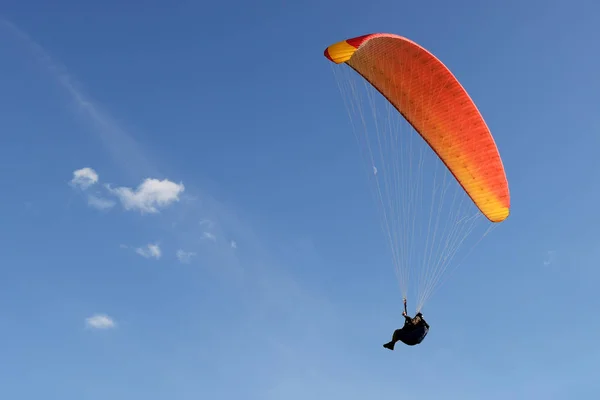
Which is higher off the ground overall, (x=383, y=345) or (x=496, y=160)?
(x=496, y=160)

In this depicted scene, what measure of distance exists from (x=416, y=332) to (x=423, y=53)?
338 inches

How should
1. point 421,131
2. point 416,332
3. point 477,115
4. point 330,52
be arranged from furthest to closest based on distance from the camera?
1. point 421,131
2. point 477,115
3. point 416,332
4. point 330,52

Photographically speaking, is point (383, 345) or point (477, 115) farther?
point (477, 115)

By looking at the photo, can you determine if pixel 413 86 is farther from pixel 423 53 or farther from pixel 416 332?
pixel 416 332

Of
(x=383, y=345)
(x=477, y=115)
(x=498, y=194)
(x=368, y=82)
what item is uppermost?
(x=368, y=82)

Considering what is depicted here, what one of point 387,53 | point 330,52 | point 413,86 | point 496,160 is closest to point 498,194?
point 496,160

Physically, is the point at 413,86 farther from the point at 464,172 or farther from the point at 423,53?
the point at 464,172

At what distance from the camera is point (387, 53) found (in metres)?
20.5

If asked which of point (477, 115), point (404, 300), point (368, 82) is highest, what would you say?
point (368, 82)

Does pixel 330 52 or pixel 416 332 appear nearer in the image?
pixel 330 52

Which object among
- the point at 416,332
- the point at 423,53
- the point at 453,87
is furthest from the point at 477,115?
the point at 416,332

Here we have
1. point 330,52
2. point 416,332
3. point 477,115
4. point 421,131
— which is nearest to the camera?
point 330,52

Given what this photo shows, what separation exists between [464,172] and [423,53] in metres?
4.52

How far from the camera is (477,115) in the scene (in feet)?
69.4
